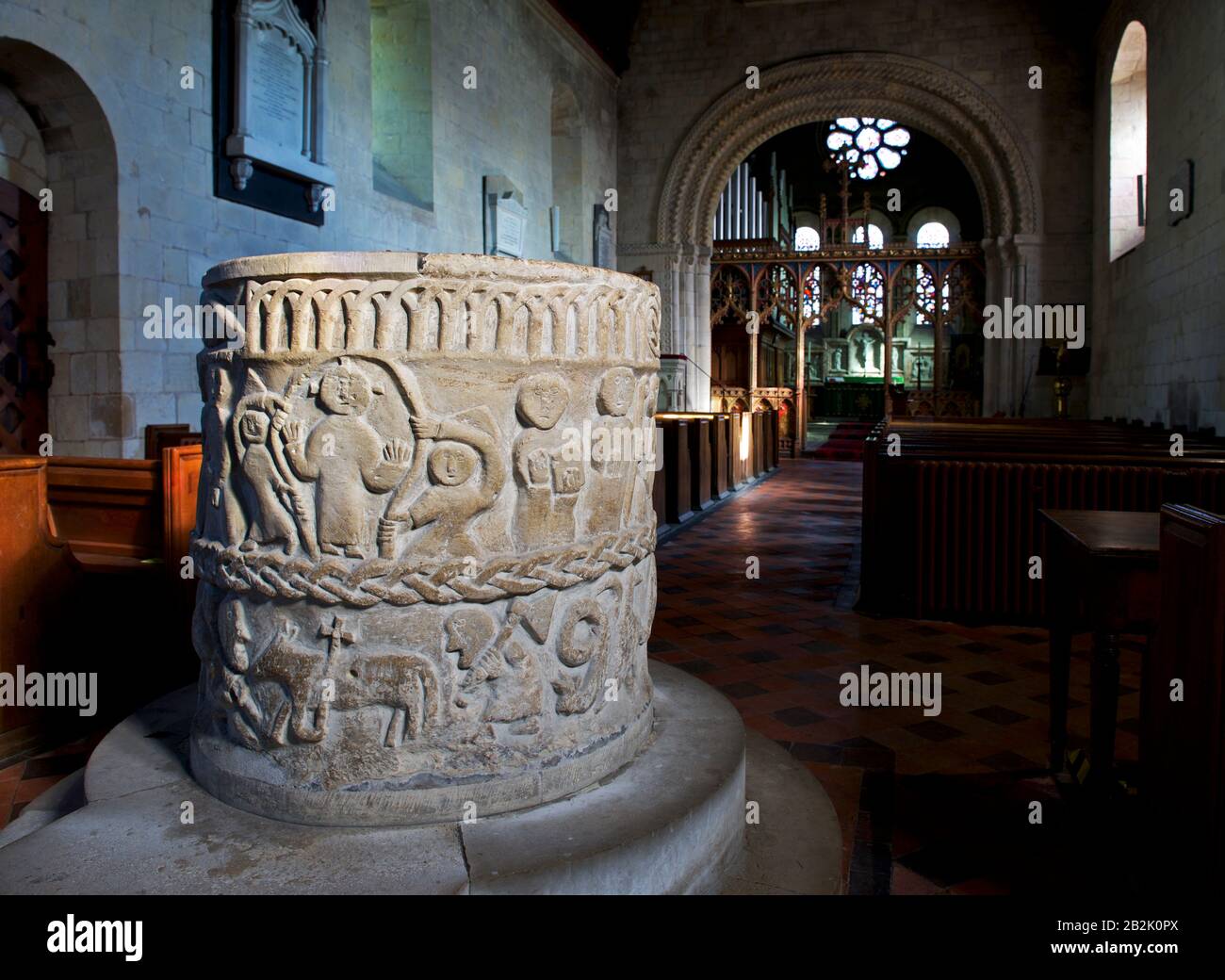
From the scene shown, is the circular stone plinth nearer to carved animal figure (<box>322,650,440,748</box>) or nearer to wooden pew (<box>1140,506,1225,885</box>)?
carved animal figure (<box>322,650,440,748</box>)

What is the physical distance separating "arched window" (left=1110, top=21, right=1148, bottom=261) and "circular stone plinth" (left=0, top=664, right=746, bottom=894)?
10.6 meters

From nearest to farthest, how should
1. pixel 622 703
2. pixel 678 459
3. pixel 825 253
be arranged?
pixel 622 703 < pixel 678 459 < pixel 825 253

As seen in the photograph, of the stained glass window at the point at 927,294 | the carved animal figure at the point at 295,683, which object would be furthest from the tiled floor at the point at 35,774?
the stained glass window at the point at 927,294

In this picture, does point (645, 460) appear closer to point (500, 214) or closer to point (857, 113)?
point (500, 214)

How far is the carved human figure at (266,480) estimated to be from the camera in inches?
70.3

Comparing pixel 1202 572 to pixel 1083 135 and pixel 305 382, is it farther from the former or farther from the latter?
pixel 1083 135

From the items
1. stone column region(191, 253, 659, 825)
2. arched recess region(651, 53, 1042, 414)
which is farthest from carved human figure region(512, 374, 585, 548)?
arched recess region(651, 53, 1042, 414)

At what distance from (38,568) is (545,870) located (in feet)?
6.87

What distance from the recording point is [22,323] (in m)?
5.34

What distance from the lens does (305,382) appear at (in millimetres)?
1767

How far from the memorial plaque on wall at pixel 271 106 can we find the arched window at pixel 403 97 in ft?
6.27

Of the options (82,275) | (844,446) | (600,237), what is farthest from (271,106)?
(844,446)

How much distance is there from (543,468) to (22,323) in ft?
15.6

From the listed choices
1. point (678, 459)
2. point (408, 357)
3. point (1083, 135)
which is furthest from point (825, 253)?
point (408, 357)
